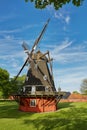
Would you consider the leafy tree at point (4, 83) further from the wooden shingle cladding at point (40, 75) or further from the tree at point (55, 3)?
the tree at point (55, 3)

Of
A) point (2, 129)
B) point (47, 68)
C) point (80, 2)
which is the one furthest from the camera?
point (47, 68)

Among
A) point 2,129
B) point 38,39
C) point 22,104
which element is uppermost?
point 38,39

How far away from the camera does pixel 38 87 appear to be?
47.6 m

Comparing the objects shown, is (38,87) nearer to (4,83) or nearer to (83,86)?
(4,83)

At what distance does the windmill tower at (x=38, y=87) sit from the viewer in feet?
155

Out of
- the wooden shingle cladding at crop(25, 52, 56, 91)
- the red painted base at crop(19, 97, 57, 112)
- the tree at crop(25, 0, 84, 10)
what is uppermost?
the wooden shingle cladding at crop(25, 52, 56, 91)

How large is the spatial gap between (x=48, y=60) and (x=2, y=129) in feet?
90.2

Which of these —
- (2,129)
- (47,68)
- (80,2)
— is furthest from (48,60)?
(80,2)

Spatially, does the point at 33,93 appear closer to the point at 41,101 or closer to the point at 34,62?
the point at 41,101

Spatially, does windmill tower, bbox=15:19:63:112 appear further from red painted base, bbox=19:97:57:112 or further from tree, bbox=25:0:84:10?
tree, bbox=25:0:84:10

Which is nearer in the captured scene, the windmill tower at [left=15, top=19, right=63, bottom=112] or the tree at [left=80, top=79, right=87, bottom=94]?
the windmill tower at [left=15, top=19, right=63, bottom=112]

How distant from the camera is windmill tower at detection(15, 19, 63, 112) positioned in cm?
4716

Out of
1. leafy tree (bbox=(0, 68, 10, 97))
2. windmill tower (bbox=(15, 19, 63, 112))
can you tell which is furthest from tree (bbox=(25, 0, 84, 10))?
leafy tree (bbox=(0, 68, 10, 97))

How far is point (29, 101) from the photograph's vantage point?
157 feet
